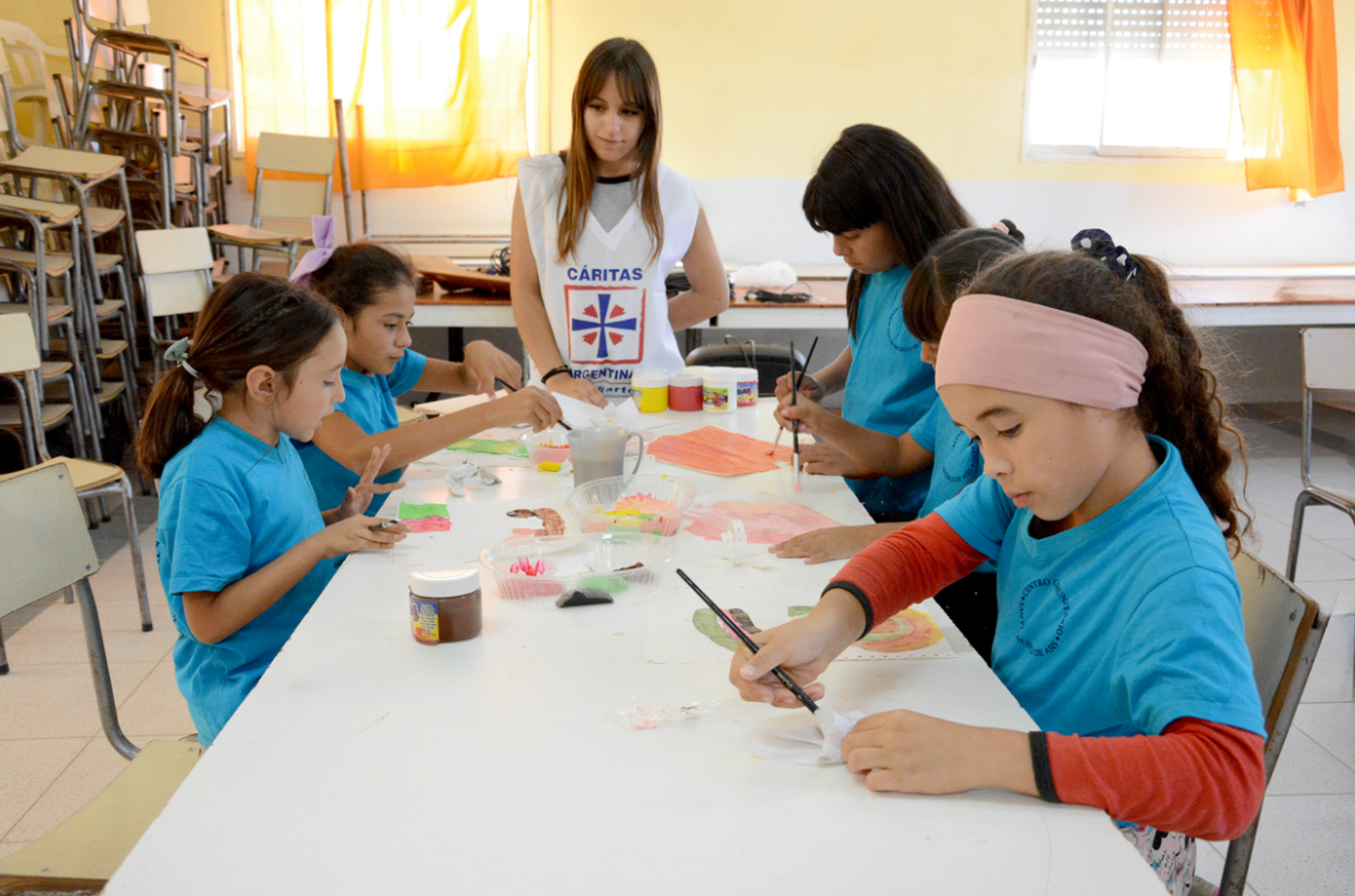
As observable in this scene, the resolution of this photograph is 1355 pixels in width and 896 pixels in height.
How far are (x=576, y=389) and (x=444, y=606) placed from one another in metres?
1.02

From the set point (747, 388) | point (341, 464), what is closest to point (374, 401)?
point (341, 464)

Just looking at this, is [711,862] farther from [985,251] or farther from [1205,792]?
[985,251]

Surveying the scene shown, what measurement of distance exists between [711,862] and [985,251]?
0.84m

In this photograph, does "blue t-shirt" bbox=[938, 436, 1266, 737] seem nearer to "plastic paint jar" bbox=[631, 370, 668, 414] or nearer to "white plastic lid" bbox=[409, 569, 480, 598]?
"white plastic lid" bbox=[409, 569, 480, 598]

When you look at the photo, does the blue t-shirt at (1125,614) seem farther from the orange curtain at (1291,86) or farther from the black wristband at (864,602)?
the orange curtain at (1291,86)

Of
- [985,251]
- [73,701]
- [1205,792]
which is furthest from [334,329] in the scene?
[73,701]

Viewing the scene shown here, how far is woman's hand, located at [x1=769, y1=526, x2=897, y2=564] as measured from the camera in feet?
4.41

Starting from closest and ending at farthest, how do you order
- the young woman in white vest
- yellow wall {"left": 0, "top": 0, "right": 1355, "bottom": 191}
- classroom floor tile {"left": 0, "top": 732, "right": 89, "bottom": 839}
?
classroom floor tile {"left": 0, "top": 732, "right": 89, "bottom": 839} < the young woman in white vest < yellow wall {"left": 0, "top": 0, "right": 1355, "bottom": 191}

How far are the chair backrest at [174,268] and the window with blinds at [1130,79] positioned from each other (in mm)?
4019

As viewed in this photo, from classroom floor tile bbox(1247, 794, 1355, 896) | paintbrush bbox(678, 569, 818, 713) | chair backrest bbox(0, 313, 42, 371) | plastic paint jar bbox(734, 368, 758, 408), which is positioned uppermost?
chair backrest bbox(0, 313, 42, 371)

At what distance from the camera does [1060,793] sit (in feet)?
2.53

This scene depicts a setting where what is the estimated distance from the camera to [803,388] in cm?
189

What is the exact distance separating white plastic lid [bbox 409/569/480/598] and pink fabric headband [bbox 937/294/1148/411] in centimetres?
Answer: 56

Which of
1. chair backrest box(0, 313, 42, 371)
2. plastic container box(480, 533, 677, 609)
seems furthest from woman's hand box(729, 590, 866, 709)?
chair backrest box(0, 313, 42, 371)
